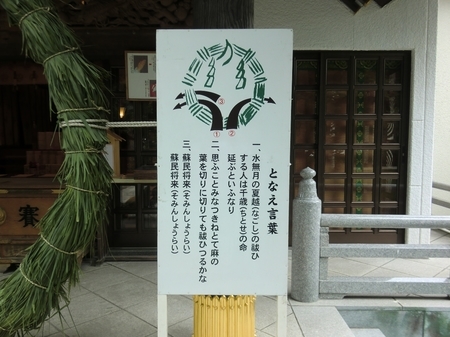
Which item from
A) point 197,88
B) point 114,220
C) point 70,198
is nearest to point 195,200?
point 197,88

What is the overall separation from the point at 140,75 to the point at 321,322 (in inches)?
149

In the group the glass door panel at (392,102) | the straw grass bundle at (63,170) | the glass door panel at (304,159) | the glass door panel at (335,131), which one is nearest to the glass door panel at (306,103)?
the glass door panel at (335,131)

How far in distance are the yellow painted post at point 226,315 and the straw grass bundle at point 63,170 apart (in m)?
1.02

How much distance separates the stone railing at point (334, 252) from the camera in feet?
13.1

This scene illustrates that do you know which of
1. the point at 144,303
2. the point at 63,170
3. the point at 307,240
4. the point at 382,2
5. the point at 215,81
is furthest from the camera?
the point at 382,2

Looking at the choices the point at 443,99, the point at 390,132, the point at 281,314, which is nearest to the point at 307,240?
the point at 281,314

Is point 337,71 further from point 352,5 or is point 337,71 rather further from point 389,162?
point 389,162

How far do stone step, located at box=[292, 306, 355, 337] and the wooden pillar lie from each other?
9.22 ft

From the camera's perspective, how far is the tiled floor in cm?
359

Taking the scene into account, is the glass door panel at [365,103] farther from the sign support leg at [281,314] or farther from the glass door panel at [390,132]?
the sign support leg at [281,314]

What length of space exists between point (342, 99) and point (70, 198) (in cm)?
435

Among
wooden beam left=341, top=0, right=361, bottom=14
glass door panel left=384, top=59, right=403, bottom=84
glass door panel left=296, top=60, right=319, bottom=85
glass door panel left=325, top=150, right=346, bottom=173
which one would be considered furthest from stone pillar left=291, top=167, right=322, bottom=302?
wooden beam left=341, top=0, right=361, bottom=14

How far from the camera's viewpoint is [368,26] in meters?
5.42

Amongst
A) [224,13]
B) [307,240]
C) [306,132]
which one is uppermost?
[224,13]
